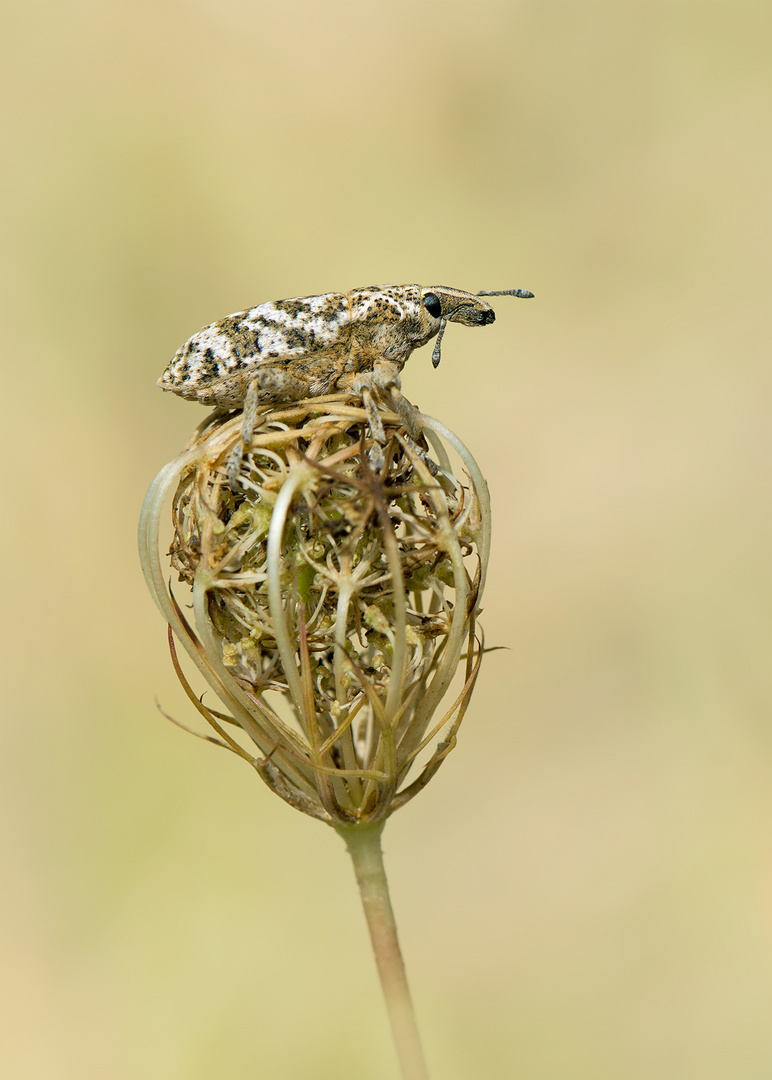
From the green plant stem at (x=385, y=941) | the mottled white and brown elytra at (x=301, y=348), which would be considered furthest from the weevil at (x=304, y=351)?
the green plant stem at (x=385, y=941)

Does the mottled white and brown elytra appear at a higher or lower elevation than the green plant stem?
higher

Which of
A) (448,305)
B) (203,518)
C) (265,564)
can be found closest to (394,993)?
(265,564)

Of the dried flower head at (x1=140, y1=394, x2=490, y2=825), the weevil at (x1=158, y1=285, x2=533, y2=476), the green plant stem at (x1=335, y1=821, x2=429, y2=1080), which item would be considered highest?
the weevil at (x1=158, y1=285, x2=533, y2=476)

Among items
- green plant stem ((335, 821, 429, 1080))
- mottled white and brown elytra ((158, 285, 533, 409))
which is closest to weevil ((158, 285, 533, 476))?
mottled white and brown elytra ((158, 285, 533, 409))

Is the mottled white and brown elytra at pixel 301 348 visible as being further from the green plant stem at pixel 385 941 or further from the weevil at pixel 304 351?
the green plant stem at pixel 385 941

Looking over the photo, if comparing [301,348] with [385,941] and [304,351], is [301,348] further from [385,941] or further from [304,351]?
[385,941]

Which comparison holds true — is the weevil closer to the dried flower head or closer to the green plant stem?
the dried flower head

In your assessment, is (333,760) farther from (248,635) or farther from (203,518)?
(203,518)
